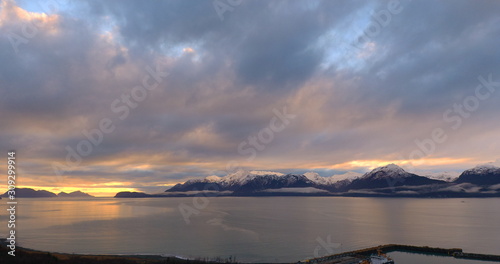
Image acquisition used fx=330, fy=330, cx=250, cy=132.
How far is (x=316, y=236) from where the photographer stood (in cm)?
9631

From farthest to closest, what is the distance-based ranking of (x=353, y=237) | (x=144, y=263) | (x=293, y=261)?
(x=353, y=237), (x=293, y=261), (x=144, y=263)

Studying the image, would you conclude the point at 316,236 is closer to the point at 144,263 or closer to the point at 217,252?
the point at 217,252

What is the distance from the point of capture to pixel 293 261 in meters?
65.5

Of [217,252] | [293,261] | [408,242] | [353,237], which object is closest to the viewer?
[293,261]

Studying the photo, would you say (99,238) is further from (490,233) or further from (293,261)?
(490,233)

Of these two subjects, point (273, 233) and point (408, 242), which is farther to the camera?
point (273, 233)

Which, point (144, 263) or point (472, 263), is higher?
point (144, 263)

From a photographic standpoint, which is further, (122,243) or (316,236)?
(316,236)

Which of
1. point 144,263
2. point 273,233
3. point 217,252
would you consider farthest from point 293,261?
point 273,233

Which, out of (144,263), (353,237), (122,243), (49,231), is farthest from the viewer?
(49,231)

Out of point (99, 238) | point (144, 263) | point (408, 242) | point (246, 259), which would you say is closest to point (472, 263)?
point (408, 242)

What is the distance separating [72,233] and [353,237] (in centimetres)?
8422

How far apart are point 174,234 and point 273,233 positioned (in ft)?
98.0

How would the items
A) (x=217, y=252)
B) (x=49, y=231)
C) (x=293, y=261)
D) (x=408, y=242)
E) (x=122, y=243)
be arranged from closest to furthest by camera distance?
1. (x=293, y=261)
2. (x=217, y=252)
3. (x=122, y=243)
4. (x=408, y=242)
5. (x=49, y=231)
